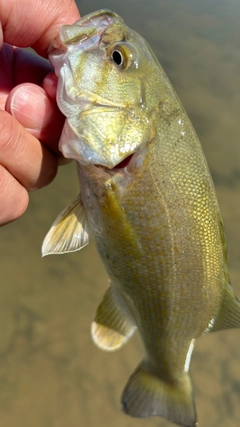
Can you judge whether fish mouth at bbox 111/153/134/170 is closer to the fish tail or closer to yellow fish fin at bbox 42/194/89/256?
yellow fish fin at bbox 42/194/89/256

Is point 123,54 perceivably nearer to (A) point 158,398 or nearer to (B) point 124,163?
(B) point 124,163

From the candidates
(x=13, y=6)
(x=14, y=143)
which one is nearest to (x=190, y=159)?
(x=14, y=143)

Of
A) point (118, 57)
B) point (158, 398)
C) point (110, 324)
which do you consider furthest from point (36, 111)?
point (158, 398)

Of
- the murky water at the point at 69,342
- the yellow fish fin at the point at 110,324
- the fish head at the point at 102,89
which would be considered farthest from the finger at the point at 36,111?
the murky water at the point at 69,342

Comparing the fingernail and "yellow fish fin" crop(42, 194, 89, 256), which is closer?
the fingernail

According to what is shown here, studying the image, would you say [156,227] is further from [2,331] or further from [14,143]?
[2,331]

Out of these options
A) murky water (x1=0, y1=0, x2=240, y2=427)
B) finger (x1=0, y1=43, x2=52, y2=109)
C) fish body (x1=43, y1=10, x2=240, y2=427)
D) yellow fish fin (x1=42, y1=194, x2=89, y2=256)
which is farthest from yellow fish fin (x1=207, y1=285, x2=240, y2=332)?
murky water (x1=0, y1=0, x2=240, y2=427)

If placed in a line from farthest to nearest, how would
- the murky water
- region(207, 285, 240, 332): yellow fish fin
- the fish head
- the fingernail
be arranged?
the murky water, region(207, 285, 240, 332): yellow fish fin, the fingernail, the fish head

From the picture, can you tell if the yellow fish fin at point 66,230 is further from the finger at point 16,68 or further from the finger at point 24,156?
the finger at point 16,68
